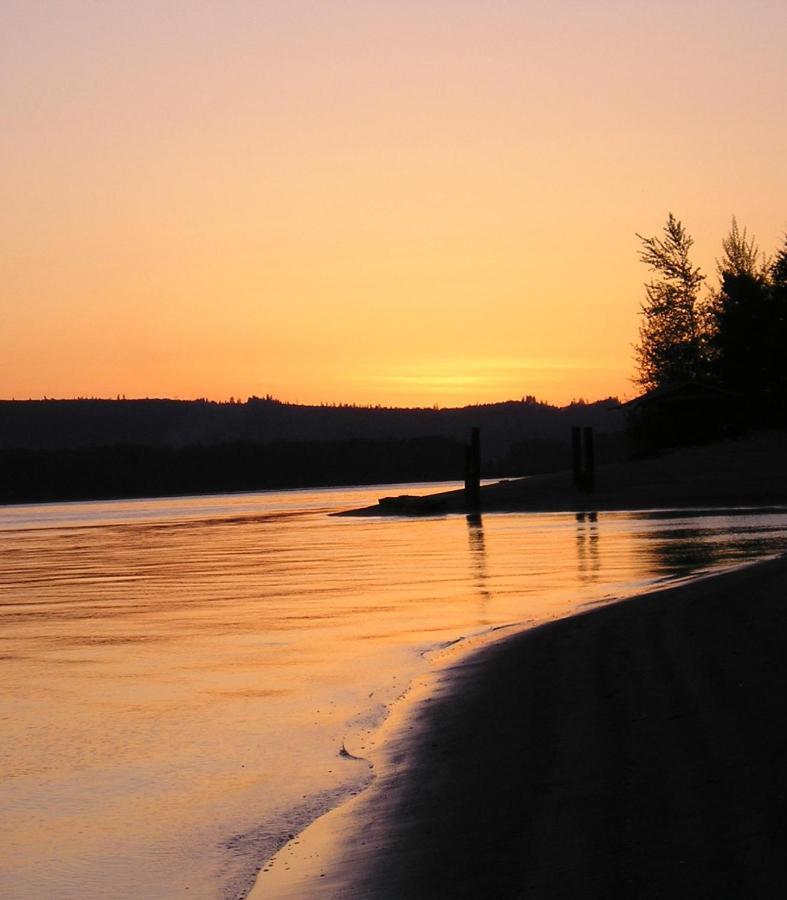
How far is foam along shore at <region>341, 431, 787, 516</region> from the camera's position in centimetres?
4406

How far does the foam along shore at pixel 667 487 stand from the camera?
145ft

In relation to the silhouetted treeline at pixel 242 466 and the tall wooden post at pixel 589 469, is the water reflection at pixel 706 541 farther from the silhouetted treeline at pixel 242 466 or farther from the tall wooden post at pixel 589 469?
the silhouetted treeline at pixel 242 466

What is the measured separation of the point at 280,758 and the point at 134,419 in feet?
516

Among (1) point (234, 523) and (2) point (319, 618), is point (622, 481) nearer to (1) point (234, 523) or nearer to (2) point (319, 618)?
(1) point (234, 523)

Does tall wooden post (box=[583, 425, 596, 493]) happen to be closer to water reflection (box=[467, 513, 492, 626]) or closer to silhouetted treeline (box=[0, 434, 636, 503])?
water reflection (box=[467, 513, 492, 626])

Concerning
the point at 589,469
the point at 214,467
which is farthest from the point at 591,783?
the point at 214,467

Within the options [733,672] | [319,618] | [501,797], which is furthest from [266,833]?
[319,618]

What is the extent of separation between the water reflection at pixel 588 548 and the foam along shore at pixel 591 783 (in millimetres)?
9378

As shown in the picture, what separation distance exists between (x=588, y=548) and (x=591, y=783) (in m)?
19.9

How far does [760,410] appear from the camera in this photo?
181 ft

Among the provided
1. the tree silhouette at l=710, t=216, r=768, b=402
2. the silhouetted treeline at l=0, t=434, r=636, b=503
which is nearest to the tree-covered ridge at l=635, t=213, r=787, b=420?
the tree silhouette at l=710, t=216, r=768, b=402

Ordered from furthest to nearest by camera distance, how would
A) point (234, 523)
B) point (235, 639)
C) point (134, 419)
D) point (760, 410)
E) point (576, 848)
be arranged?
point (134, 419)
point (760, 410)
point (234, 523)
point (235, 639)
point (576, 848)

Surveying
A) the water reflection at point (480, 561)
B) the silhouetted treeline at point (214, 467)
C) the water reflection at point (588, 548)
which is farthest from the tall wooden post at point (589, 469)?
the silhouetted treeline at point (214, 467)

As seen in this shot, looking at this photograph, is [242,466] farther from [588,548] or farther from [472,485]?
[588,548]
